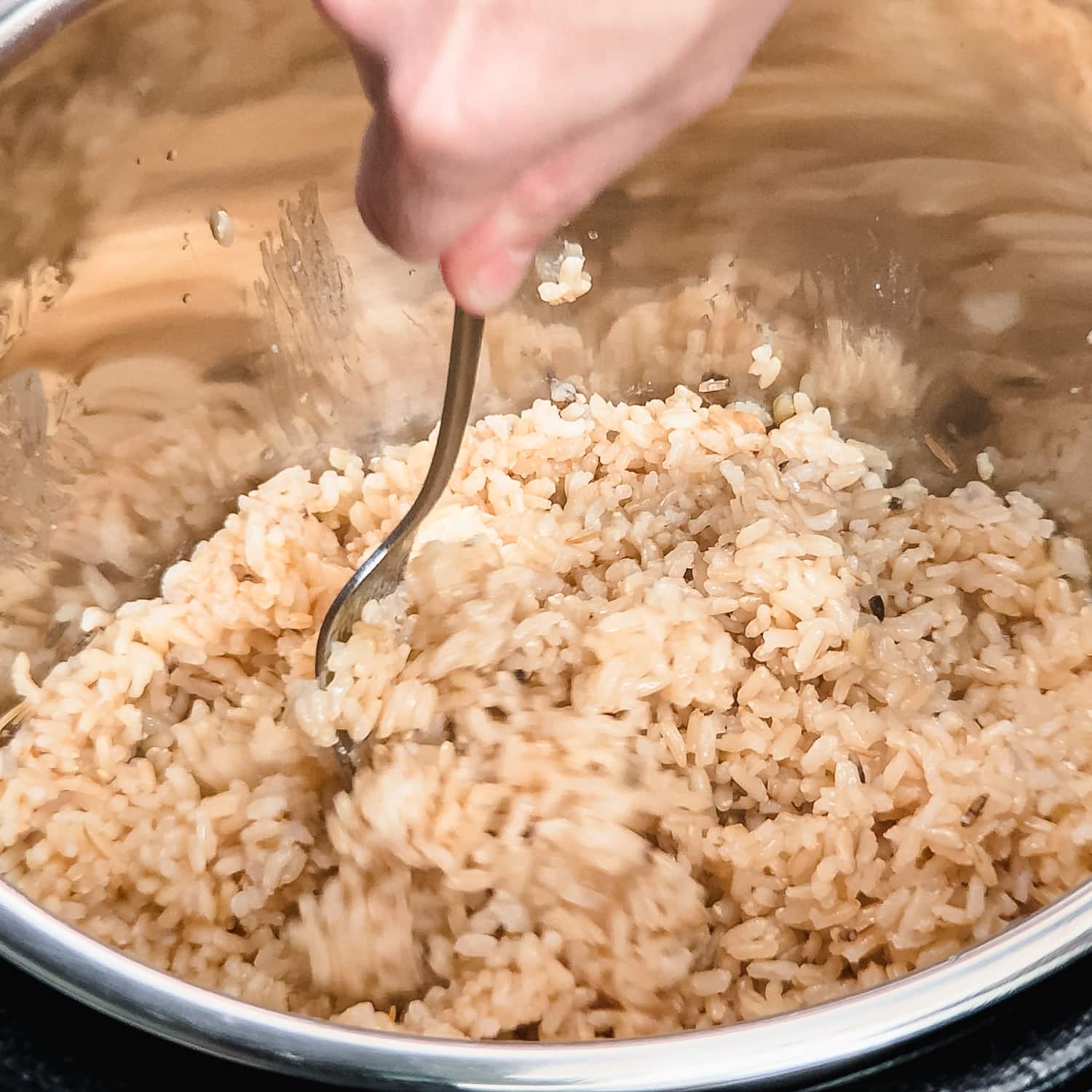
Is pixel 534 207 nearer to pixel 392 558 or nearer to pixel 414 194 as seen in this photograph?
pixel 414 194

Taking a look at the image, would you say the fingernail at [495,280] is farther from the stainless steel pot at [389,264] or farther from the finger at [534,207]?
the stainless steel pot at [389,264]

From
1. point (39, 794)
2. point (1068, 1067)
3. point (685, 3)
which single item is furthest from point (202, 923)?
point (685, 3)

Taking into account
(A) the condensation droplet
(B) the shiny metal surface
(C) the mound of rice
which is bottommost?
(C) the mound of rice

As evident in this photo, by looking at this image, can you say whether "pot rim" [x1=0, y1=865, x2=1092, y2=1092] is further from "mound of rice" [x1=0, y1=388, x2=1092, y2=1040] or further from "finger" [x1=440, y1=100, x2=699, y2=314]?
"finger" [x1=440, y1=100, x2=699, y2=314]

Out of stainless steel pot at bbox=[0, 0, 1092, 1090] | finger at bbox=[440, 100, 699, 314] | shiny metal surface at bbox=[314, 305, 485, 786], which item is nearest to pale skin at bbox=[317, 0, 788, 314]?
finger at bbox=[440, 100, 699, 314]

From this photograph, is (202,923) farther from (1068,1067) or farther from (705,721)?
(1068,1067)

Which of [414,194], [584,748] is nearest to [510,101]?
[414,194]
